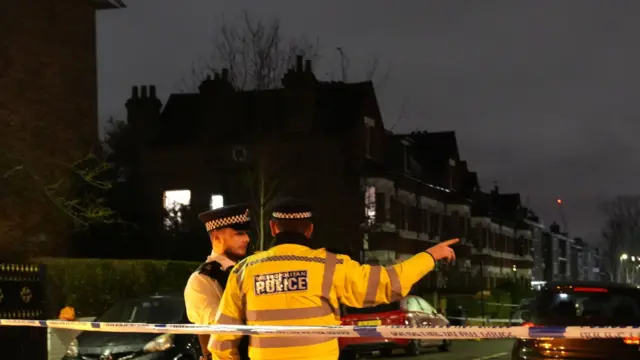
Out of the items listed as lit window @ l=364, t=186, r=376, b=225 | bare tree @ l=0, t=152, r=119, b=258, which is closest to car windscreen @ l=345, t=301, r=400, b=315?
bare tree @ l=0, t=152, r=119, b=258

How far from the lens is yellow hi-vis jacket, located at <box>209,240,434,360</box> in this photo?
4.42 metres

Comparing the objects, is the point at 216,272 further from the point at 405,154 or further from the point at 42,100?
the point at 405,154

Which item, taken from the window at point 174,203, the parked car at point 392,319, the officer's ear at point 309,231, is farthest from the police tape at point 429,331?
the window at point 174,203

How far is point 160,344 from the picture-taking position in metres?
11.1

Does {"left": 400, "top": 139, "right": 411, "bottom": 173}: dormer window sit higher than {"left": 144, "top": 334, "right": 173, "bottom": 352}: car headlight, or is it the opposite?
{"left": 400, "top": 139, "right": 411, "bottom": 173}: dormer window

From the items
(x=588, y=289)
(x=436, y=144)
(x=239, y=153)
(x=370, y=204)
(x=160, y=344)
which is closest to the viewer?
(x=588, y=289)

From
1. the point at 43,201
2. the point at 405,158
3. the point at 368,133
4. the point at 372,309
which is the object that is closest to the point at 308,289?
the point at 372,309

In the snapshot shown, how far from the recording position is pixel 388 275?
173 inches

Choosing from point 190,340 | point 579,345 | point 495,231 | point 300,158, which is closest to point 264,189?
point 300,158

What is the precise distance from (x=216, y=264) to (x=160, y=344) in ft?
19.8

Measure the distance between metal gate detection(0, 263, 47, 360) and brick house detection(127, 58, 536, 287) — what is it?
2012 centimetres

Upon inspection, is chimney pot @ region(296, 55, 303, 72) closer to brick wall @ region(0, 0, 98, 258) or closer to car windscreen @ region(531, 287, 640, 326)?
brick wall @ region(0, 0, 98, 258)

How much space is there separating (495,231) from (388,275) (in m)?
61.3

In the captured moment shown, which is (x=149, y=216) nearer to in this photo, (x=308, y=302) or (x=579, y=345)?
(x=579, y=345)
